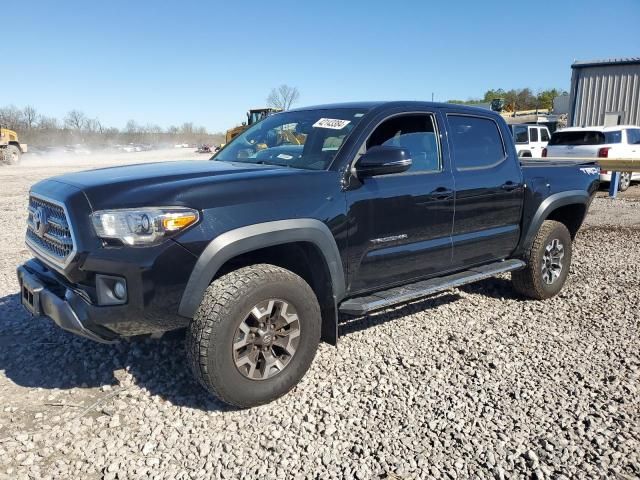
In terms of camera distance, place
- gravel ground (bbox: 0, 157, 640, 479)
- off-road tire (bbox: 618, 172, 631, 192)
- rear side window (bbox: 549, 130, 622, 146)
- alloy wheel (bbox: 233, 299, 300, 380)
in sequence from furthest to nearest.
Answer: off-road tire (bbox: 618, 172, 631, 192), rear side window (bbox: 549, 130, 622, 146), alloy wheel (bbox: 233, 299, 300, 380), gravel ground (bbox: 0, 157, 640, 479)

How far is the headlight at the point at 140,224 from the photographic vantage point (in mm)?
2617

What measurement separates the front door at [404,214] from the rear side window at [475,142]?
0.22 metres

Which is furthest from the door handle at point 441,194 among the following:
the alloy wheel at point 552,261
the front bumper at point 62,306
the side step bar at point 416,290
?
the front bumper at point 62,306

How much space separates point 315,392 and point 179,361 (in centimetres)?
106

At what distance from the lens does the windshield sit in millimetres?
3502

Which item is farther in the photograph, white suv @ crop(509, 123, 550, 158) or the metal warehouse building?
the metal warehouse building

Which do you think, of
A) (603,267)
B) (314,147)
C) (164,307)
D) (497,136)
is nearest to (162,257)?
(164,307)

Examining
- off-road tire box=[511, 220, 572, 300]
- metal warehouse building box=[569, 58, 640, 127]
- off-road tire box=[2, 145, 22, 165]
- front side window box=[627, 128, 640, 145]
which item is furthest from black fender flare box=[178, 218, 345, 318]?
off-road tire box=[2, 145, 22, 165]

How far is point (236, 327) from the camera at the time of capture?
2.84 m

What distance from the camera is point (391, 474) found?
2.46m

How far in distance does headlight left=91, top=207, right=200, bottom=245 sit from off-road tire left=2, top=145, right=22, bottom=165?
29.4 meters

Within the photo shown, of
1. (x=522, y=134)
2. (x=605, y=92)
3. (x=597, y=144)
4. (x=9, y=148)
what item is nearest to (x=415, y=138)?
(x=597, y=144)

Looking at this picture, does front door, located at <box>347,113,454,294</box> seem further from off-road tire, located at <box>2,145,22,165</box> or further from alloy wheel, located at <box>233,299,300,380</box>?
off-road tire, located at <box>2,145,22,165</box>

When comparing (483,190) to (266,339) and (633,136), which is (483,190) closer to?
(266,339)
